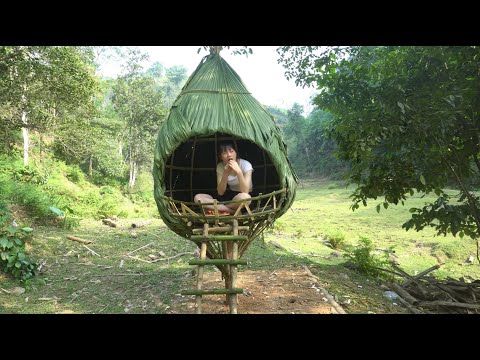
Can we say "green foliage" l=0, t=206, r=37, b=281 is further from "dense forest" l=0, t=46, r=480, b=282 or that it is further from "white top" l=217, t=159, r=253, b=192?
"white top" l=217, t=159, r=253, b=192

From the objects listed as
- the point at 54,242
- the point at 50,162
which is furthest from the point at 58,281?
the point at 50,162

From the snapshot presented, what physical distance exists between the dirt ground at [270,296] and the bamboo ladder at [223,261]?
2.83 feet

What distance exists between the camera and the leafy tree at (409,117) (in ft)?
14.3

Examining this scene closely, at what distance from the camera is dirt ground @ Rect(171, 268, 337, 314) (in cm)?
376

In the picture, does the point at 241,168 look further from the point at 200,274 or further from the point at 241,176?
the point at 200,274

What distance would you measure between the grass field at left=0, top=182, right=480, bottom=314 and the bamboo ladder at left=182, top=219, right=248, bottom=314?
1.14 m

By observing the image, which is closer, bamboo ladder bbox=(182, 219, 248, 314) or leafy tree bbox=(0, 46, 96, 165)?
bamboo ladder bbox=(182, 219, 248, 314)

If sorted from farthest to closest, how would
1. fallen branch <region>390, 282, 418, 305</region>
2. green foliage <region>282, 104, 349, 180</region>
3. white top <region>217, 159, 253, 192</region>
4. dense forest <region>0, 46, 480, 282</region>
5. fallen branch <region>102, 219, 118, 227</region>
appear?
green foliage <region>282, 104, 349, 180</region> → fallen branch <region>102, 219, 118, 227</region> → fallen branch <region>390, 282, 418, 305</region> → dense forest <region>0, 46, 480, 282</region> → white top <region>217, 159, 253, 192</region>

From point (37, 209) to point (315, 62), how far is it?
5238mm

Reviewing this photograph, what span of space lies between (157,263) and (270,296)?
7.35ft

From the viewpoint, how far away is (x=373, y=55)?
5203 millimetres

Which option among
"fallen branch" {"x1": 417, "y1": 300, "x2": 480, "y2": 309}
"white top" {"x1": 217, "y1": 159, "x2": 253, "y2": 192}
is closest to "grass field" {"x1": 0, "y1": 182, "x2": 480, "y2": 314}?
"fallen branch" {"x1": 417, "y1": 300, "x2": 480, "y2": 309}

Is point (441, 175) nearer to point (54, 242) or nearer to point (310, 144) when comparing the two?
point (54, 242)
